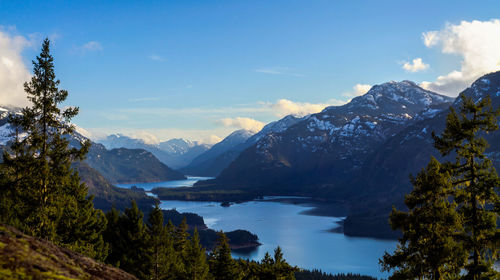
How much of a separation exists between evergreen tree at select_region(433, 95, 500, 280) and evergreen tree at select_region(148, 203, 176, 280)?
1475 inches

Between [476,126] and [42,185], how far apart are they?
38.1m

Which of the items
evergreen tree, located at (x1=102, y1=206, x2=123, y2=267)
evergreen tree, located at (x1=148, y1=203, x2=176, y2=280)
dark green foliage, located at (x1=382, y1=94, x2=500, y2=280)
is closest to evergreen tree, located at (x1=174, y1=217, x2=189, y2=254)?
evergreen tree, located at (x1=102, y1=206, x2=123, y2=267)

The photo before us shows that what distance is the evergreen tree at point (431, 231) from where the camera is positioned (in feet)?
86.0

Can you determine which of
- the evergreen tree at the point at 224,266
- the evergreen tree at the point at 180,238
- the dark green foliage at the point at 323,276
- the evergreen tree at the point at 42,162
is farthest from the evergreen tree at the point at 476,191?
the dark green foliage at the point at 323,276

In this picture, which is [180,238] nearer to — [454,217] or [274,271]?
[274,271]

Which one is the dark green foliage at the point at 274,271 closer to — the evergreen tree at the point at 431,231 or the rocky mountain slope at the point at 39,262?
the evergreen tree at the point at 431,231

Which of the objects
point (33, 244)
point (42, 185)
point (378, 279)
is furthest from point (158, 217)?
point (378, 279)

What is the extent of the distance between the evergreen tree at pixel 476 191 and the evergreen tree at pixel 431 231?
0.81 m

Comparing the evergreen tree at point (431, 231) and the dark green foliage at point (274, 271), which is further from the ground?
the evergreen tree at point (431, 231)

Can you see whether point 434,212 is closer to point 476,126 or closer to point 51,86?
point 476,126

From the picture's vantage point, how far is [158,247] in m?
52.4

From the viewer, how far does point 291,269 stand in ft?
171

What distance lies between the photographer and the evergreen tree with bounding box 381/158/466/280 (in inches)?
1032

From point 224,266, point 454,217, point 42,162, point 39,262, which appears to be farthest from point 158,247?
point 454,217
